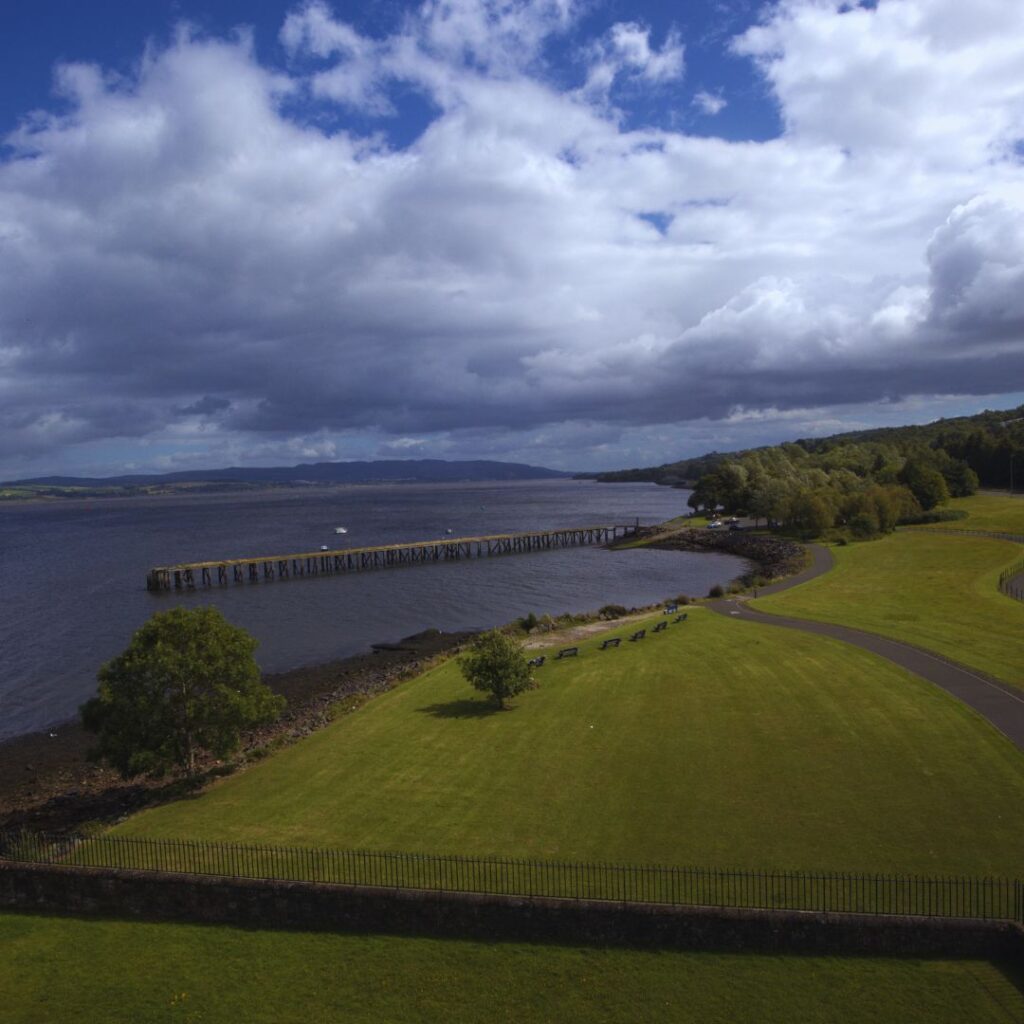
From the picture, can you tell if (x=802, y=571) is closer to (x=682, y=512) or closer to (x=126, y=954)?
(x=126, y=954)

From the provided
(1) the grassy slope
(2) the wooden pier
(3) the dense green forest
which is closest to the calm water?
(2) the wooden pier

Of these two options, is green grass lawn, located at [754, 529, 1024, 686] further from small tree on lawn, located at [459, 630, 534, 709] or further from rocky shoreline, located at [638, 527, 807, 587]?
small tree on lawn, located at [459, 630, 534, 709]

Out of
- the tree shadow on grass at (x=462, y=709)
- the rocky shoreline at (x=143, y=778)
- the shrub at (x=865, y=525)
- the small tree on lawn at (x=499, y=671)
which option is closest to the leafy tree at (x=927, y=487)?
the shrub at (x=865, y=525)

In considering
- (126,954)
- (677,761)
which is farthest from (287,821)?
(677,761)

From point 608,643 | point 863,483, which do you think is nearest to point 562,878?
point 608,643

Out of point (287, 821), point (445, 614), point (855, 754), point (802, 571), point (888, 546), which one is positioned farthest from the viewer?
point (888, 546)
